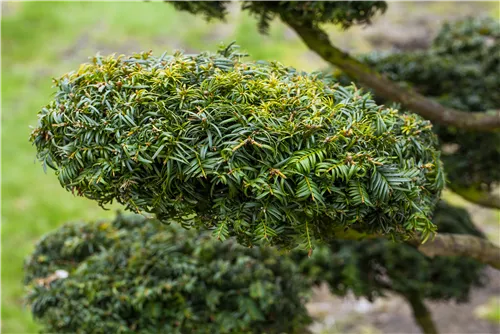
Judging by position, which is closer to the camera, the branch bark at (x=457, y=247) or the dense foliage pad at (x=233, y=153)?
the dense foliage pad at (x=233, y=153)

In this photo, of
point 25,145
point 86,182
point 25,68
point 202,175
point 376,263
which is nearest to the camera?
point 202,175

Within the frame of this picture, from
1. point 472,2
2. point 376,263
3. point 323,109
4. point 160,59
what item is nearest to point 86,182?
point 160,59

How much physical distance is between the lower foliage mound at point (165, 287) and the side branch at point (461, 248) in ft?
3.18

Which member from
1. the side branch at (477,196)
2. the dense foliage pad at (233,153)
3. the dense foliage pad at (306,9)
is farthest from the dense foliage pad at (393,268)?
the dense foliage pad at (233,153)

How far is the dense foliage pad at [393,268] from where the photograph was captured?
3607mm

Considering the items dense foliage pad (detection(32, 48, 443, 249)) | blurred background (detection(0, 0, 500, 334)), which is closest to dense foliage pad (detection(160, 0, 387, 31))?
dense foliage pad (detection(32, 48, 443, 249))

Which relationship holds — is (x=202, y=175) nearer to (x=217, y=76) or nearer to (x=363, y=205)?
(x=217, y=76)

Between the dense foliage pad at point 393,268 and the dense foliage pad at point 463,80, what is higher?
the dense foliage pad at point 463,80

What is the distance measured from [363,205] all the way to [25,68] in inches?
Answer: 334

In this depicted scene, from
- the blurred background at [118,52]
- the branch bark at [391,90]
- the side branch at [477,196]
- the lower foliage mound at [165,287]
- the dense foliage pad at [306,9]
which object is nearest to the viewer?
the dense foliage pad at [306,9]

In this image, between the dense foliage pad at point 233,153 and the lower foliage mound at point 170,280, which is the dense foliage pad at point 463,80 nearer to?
the lower foliage mound at point 170,280

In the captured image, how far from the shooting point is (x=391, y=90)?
296cm

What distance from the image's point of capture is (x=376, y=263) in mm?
3771

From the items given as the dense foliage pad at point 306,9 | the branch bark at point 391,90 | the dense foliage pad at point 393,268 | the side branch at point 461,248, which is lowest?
the dense foliage pad at point 393,268
